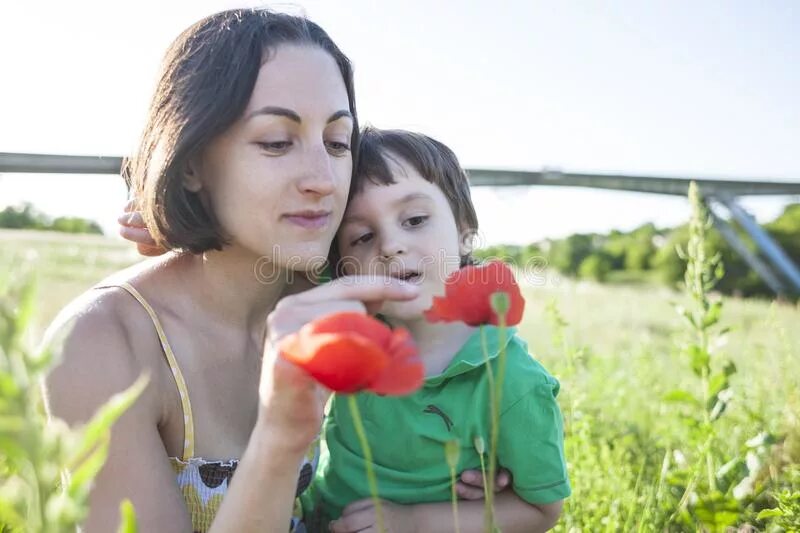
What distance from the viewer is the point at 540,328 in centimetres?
586

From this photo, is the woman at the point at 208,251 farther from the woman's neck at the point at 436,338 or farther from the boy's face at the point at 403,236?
the woman's neck at the point at 436,338

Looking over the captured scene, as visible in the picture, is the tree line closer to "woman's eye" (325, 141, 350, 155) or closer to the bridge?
the bridge

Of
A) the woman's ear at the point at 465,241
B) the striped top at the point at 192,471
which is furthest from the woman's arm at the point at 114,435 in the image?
the woman's ear at the point at 465,241

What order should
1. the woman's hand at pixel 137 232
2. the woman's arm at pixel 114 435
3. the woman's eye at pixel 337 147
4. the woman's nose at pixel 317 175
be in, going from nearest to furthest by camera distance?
the woman's arm at pixel 114 435 → the woman's nose at pixel 317 175 → the woman's eye at pixel 337 147 → the woman's hand at pixel 137 232

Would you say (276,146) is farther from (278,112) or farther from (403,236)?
(403,236)

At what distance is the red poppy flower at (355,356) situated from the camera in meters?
0.65

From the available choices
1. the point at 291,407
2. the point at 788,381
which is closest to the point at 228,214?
the point at 291,407

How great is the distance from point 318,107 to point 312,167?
140 mm

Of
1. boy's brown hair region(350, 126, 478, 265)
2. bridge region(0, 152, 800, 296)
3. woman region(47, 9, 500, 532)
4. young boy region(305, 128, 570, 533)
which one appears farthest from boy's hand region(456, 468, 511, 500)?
bridge region(0, 152, 800, 296)

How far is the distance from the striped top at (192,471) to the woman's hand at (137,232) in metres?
0.37

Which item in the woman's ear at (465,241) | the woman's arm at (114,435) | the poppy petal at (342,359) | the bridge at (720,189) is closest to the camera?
the poppy petal at (342,359)

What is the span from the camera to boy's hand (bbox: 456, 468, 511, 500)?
5.41 feet

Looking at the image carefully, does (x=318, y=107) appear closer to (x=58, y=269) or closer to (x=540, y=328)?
(x=58, y=269)

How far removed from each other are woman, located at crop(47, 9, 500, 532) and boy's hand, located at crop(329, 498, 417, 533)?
0.16 meters
